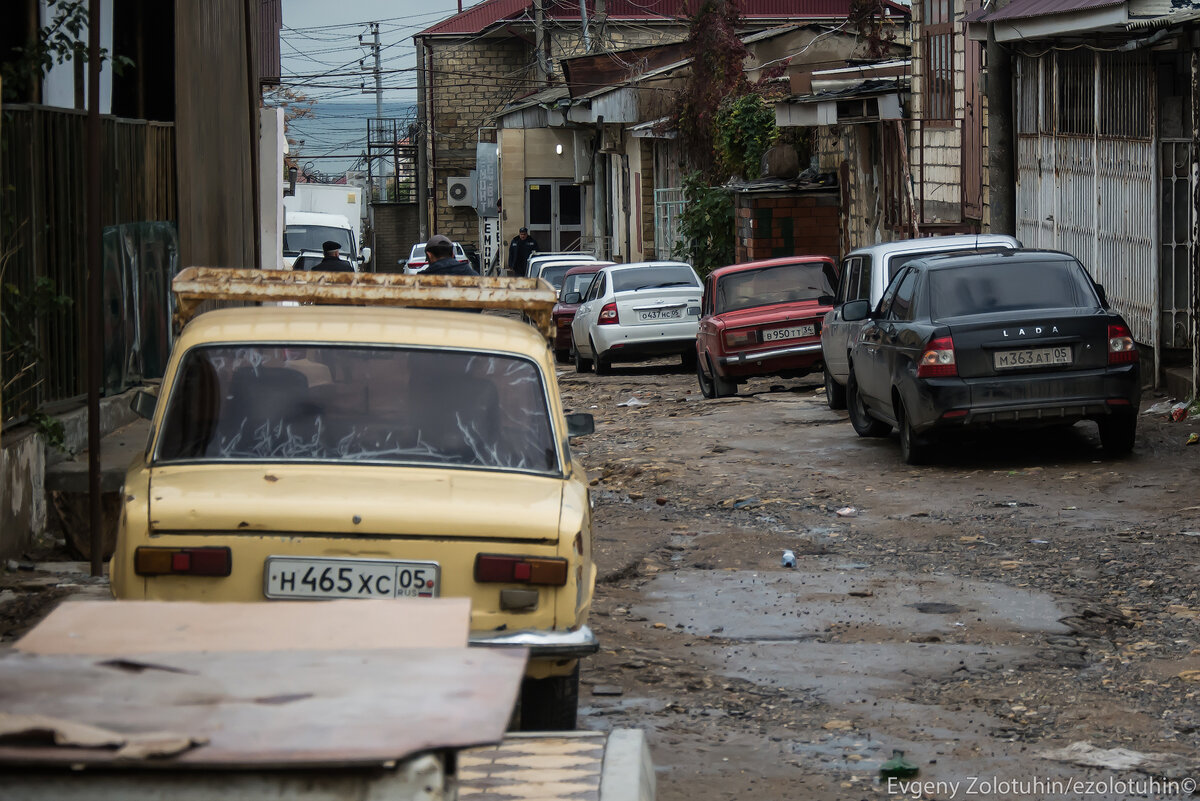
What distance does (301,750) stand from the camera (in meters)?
2.45

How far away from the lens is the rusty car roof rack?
6.56 meters

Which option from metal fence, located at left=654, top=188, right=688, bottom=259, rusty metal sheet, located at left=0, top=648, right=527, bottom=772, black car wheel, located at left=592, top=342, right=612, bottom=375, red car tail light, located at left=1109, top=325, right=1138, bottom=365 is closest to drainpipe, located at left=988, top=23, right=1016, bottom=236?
black car wheel, located at left=592, top=342, right=612, bottom=375

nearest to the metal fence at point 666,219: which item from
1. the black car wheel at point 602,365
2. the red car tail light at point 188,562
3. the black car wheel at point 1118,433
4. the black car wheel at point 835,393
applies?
the black car wheel at point 602,365

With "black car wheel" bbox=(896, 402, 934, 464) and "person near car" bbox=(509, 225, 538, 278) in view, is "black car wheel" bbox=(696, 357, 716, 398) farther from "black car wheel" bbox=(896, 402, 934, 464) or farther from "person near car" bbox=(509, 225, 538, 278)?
"person near car" bbox=(509, 225, 538, 278)

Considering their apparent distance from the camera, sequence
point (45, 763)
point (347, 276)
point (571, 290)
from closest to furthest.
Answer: point (45, 763)
point (347, 276)
point (571, 290)

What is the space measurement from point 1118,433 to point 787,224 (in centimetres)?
1639

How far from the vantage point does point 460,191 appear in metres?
58.1

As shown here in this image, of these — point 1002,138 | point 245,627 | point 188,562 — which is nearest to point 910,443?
point 188,562

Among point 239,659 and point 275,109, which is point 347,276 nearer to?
point 239,659

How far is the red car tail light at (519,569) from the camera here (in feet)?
16.8

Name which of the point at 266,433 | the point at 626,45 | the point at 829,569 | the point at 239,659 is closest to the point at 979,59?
the point at 829,569

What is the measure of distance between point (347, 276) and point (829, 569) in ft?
11.2

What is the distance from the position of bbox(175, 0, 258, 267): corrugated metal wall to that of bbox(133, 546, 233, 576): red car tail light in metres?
8.65

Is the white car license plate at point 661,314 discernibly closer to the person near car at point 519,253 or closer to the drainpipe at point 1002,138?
the drainpipe at point 1002,138
